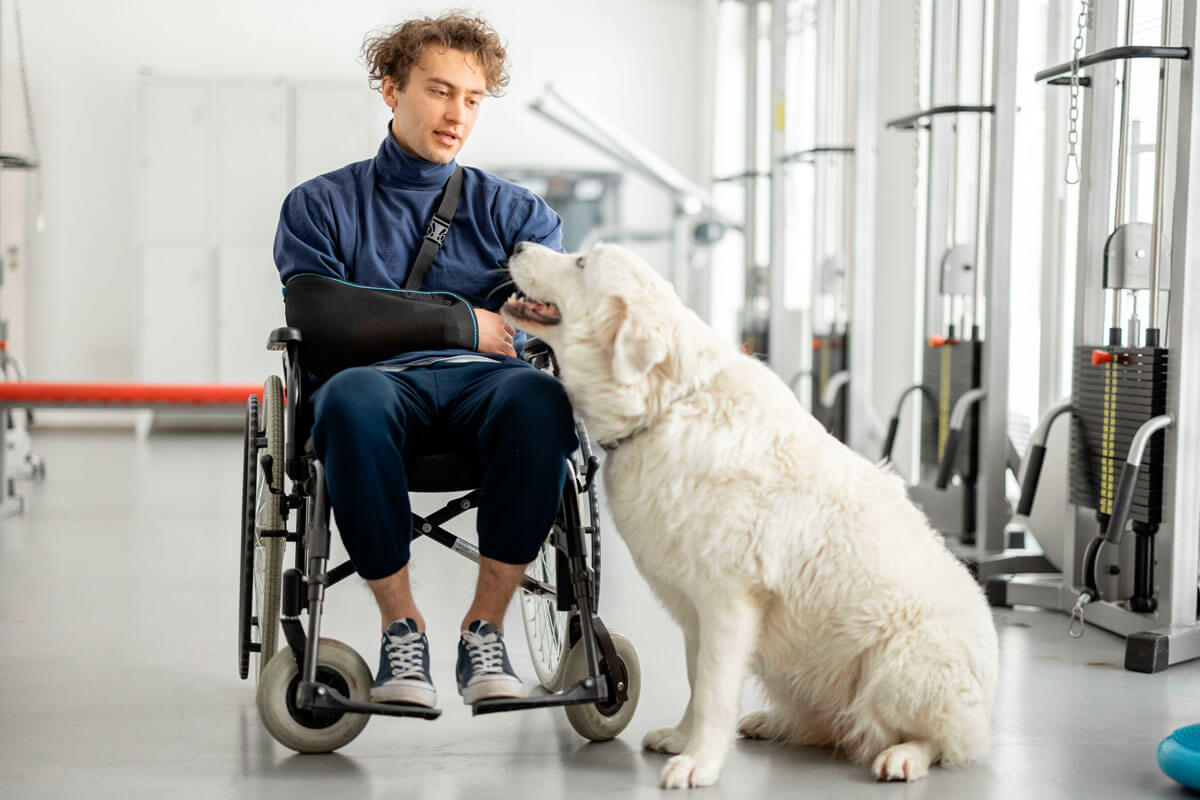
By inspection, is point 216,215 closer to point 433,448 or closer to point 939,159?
point 939,159

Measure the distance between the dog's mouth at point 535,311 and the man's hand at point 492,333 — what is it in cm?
20

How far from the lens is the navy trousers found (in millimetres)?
1796

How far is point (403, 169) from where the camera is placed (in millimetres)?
2184

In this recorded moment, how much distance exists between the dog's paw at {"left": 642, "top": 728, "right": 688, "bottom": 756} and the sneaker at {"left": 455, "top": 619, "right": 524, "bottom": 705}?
284mm

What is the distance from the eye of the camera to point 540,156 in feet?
29.0

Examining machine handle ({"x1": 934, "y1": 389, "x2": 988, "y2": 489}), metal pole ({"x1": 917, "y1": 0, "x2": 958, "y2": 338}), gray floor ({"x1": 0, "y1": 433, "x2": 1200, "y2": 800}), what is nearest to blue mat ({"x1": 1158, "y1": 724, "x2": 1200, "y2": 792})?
gray floor ({"x1": 0, "y1": 433, "x2": 1200, "y2": 800})

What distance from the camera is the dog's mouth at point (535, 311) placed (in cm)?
187

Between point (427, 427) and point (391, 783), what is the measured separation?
56cm

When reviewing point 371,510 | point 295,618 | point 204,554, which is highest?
point 371,510

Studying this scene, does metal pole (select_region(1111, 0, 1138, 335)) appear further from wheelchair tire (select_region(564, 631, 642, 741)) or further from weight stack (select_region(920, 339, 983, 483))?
wheelchair tire (select_region(564, 631, 642, 741))

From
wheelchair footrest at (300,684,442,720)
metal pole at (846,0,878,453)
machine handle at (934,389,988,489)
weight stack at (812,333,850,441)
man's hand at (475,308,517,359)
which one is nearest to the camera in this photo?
wheelchair footrest at (300,684,442,720)

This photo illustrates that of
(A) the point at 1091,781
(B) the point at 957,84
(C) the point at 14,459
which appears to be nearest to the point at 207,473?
(C) the point at 14,459

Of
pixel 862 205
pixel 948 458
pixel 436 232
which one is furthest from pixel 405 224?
pixel 862 205

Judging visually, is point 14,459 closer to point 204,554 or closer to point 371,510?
point 204,554
